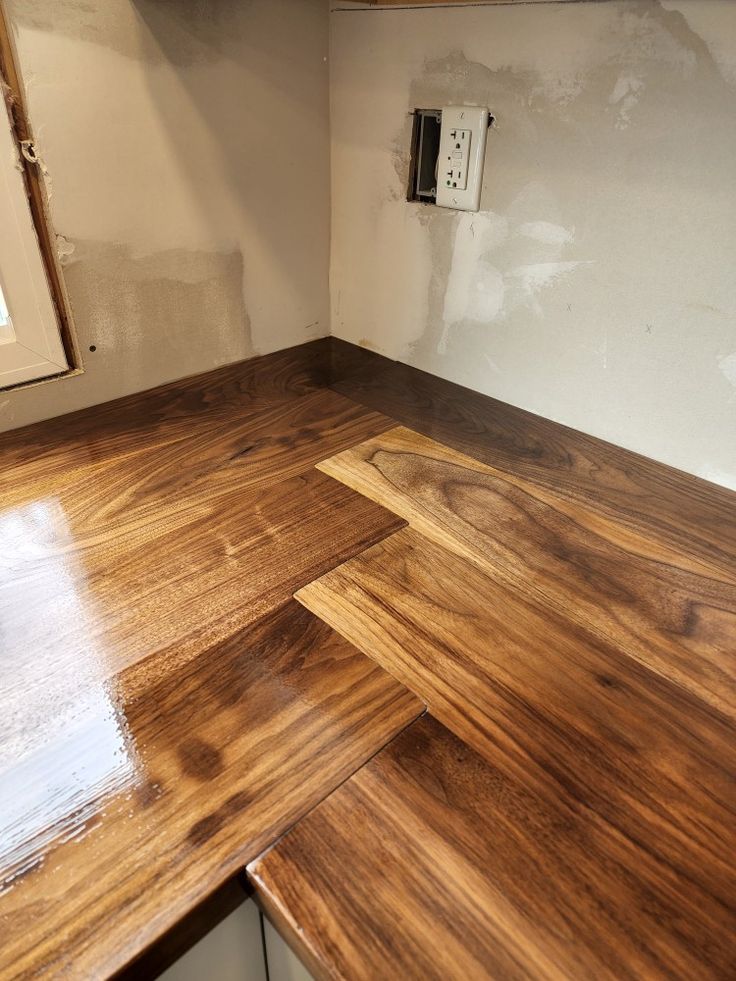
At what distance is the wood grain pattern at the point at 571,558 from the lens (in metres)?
0.55

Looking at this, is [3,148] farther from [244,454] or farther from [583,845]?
[583,845]

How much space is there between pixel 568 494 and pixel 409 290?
444 mm

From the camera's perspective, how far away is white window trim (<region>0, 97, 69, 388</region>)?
28.8 inches

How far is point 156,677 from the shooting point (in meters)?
0.51

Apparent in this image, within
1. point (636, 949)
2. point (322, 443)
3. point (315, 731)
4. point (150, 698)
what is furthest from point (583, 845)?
point (322, 443)

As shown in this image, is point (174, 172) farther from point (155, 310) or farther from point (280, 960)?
point (280, 960)

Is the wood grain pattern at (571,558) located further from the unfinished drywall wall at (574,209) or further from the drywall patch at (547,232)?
the drywall patch at (547,232)

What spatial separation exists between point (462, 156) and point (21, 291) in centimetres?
60

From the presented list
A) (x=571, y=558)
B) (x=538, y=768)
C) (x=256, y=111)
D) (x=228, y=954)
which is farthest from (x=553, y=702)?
(x=256, y=111)

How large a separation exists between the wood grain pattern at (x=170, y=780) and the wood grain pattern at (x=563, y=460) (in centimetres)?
38

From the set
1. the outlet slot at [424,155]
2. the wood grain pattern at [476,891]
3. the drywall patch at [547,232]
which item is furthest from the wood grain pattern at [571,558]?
the outlet slot at [424,155]

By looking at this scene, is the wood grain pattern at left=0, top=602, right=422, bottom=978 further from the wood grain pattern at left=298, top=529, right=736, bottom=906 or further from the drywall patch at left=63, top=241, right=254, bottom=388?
the drywall patch at left=63, top=241, right=254, bottom=388

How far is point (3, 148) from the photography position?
2.35 ft

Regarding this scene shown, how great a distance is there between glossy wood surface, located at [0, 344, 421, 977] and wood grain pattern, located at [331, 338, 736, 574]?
0.17m
